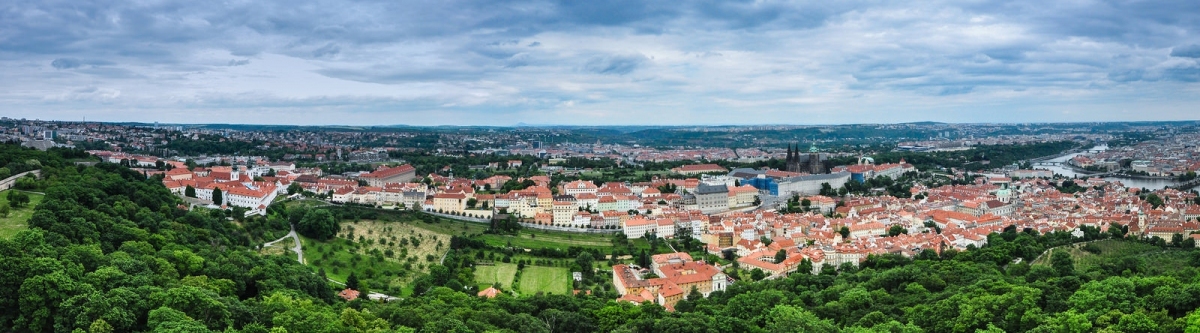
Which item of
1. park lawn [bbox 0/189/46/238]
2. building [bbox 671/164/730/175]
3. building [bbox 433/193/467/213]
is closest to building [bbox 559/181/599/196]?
building [bbox 433/193/467/213]

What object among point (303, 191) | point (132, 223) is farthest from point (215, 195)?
point (132, 223)

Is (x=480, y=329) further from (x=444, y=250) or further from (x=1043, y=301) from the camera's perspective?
(x=444, y=250)

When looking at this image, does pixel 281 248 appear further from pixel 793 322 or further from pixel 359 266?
pixel 793 322

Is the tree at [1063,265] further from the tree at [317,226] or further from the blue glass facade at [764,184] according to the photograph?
the blue glass facade at [764,184]

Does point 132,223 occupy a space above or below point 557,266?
above

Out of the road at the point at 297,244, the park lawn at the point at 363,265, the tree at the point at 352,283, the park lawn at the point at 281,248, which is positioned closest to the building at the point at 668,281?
the park lawn at the point at 363,265
